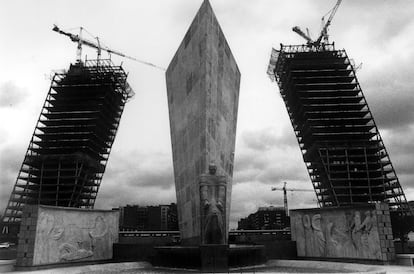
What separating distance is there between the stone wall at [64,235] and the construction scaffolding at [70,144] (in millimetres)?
59241

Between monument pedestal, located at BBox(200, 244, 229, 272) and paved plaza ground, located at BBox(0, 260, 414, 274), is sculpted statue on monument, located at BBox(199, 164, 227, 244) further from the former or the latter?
paved plaza ground, located at BBox(0, 260, 414, 274)

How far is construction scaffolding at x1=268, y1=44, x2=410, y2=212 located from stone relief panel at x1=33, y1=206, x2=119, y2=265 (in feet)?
207

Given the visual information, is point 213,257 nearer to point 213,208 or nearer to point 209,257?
point 209,257

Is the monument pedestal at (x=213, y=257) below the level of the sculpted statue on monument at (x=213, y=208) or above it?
below

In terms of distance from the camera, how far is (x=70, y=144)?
294ft

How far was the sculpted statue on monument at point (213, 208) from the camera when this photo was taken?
23531mm

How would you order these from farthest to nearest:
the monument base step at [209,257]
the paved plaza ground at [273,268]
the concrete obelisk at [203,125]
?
the concrete obelisk at [203,125], the paved plaza ground at [273,268], the monument base step at [209,257]

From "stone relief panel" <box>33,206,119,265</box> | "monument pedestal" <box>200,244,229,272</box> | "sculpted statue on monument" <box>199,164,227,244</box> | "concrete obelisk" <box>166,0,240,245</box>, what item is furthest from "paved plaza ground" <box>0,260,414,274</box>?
"concrete obelisk" <box>166,0,240,245</box>

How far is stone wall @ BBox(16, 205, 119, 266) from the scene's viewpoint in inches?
984

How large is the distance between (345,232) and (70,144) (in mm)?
75069

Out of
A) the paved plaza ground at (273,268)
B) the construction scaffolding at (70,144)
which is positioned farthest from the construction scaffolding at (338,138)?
the paved plaza ground at (273,268)

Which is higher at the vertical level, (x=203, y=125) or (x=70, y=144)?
(x=70, y=144)

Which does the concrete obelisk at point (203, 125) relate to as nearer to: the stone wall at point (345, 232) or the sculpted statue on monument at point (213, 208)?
the sculpted statue on monument at point (213, 208)

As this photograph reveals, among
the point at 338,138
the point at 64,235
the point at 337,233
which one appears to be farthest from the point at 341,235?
the point at 338,138
